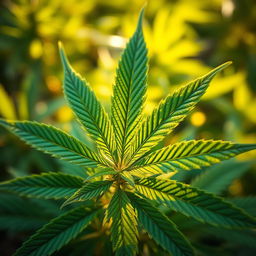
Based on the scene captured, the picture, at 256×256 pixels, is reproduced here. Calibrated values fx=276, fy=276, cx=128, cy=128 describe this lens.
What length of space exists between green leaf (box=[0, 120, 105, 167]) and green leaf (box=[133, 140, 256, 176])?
0.26m

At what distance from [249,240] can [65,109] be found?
1996mm

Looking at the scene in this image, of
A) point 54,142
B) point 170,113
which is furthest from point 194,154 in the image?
point 54,142

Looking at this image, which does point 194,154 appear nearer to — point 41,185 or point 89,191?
point 89,191

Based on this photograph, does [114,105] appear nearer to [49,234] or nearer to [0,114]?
[49,234]

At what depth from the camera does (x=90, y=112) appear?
1.08 meters

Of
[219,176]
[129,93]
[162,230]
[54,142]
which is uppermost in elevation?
[129,93]

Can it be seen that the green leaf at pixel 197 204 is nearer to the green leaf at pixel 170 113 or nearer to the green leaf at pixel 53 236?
the green leaf at pixel 170 113

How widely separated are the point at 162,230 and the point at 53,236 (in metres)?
0.42

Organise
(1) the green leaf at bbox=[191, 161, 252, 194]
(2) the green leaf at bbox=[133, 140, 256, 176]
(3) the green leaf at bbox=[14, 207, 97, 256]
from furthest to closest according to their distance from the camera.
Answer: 1. (1) the green leaf at bbox=[191, 161, 252, 194]
2. (3) the green leaf at bbox=[14, 207, 97, 256]
3. (2) the green leaf at bbox=[133, 140, 256, 176]

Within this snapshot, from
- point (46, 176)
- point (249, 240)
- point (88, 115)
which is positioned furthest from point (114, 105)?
point (249, 240)

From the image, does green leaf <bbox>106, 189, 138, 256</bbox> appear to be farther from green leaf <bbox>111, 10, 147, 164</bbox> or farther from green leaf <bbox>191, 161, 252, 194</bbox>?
green leaf <bbox>191, 161, 252, 194</bbox>

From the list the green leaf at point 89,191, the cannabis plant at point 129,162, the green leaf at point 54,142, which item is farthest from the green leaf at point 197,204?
the green leaf at point 54,142

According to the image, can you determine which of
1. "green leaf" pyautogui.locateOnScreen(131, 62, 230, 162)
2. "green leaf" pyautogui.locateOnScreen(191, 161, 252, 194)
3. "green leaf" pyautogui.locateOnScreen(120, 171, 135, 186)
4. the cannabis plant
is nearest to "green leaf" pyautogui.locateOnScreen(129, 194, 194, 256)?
the cannabis plant

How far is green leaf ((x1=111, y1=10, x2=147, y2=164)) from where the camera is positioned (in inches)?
41.2
